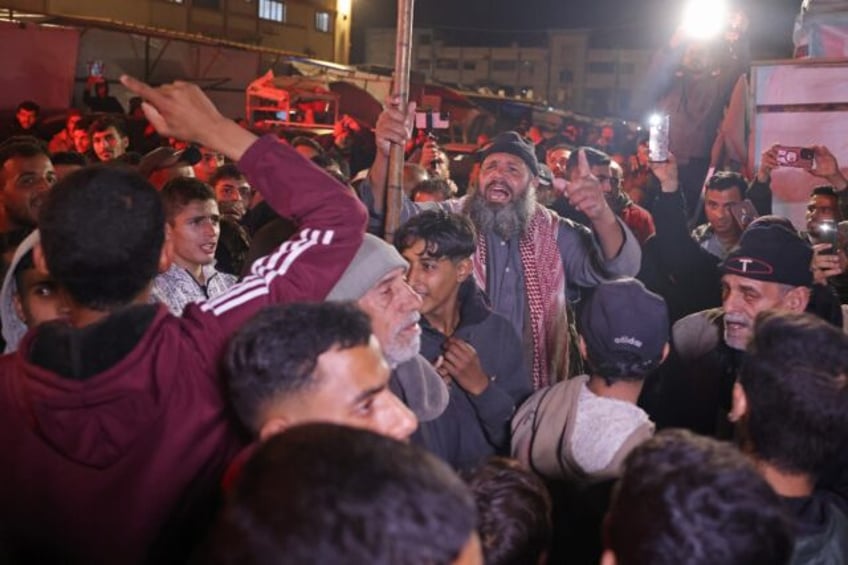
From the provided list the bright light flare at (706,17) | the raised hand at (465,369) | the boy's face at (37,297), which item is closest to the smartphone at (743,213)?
the bright light flare at (706,17)

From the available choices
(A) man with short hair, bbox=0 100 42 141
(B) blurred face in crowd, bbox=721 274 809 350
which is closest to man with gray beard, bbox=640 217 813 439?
(B) blurred face in crowd, bbox=721 274 809 350

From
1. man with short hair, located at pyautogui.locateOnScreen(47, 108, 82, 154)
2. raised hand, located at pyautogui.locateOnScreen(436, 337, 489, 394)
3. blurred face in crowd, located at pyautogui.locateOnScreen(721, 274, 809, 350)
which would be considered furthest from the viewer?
man with short hair, located at pyautogui.locateOnScreen(47, 108, 82, 154)

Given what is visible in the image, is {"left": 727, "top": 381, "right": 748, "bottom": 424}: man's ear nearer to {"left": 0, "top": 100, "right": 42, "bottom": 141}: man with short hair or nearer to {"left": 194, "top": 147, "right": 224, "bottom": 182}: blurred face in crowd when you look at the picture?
{"left": 194, "top": 147, "right": 224, "bottom": 182}: blurred face in crowd

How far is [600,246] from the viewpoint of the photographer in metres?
4.63

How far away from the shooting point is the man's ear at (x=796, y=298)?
3676 millimetres

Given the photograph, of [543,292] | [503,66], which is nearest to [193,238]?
[543,292]

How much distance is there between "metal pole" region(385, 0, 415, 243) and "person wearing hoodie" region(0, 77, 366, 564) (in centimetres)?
162

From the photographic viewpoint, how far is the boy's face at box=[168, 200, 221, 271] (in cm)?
416

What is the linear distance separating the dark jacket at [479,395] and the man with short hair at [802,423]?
1.00 meters

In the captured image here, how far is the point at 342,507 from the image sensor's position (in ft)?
3.67

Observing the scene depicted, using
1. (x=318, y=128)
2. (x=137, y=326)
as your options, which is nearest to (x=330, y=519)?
(x=137, y=326)

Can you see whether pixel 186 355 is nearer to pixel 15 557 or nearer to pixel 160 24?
pixel 15 557

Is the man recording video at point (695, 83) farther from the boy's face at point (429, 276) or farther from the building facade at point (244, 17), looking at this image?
the building facade at point (244, 17)

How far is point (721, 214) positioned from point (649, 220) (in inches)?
45.1
